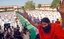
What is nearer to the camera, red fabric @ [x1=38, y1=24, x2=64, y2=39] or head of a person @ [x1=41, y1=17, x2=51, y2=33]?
red fabric @ [x1=38, y1=24, x2=64, y2=39]

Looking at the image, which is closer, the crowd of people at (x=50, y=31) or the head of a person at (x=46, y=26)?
the crowd of people at (x=50, y=31)

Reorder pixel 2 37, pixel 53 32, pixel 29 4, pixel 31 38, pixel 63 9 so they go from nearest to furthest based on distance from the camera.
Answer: pixel 63 9, pixel 53 32, pixel 31 38, pixel 2 37, pixel 29 4

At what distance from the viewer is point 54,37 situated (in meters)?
4.41

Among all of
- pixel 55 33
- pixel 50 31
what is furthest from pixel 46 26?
pixel 55 33

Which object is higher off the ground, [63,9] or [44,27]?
[63,9]

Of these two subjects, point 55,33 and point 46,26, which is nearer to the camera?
point 55,33

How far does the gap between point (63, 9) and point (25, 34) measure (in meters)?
3.55

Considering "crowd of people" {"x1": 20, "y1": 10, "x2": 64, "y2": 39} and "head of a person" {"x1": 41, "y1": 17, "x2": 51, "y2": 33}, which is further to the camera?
"head of a person" {"x1": 41, "y1": 17, "x2": 51, "y2": 33}

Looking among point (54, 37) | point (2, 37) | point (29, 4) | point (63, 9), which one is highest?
point (63, 9)

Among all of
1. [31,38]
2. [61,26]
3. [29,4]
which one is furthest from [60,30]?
[29,4]

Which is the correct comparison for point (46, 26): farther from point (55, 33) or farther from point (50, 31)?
point (55, 33)

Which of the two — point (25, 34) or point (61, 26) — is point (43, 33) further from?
point (25, 34)

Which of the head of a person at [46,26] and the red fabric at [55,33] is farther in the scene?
the head of a person at [46,26]

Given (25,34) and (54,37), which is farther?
(25,34)
